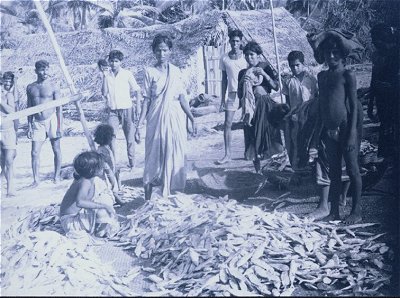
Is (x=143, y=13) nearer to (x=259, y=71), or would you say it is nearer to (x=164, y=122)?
(x=164, y=122)

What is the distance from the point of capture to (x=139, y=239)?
3.76m

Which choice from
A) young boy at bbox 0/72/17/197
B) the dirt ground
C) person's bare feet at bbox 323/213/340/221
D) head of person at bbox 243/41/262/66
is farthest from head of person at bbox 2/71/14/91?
person's bare feet at bbox 323/213/340/221

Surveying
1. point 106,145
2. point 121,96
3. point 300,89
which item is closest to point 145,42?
point 121,96

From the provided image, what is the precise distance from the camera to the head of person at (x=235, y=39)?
4133 mm

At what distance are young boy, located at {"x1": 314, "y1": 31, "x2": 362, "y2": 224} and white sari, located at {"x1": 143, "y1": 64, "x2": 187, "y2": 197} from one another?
52.8 inches

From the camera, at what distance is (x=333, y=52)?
3.64 metres

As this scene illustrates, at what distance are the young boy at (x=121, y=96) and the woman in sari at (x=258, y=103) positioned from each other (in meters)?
1.11

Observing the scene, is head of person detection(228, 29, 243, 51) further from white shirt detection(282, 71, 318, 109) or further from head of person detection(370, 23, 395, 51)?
head of person detection(370, 23, 395, 51)

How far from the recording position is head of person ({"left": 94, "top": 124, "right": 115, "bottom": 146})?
4043 millimetres

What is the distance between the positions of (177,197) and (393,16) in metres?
2.65

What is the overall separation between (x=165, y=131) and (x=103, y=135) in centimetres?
61

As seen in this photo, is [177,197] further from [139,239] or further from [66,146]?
[66,146]

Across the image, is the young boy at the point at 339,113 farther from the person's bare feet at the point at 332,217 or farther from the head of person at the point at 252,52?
the head of person at the point at 252,52

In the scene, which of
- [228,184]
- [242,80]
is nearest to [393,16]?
[242,80]
